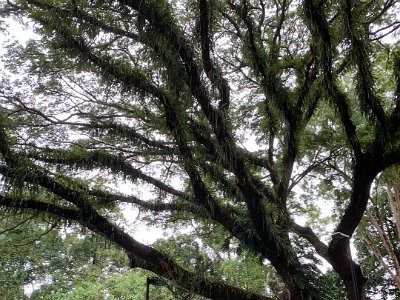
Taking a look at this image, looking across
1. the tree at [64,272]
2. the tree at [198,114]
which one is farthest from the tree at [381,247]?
the tree at [64,272]

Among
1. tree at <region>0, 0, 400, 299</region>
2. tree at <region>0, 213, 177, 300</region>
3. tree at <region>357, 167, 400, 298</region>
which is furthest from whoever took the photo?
tree at <region>357, 167, 400, 298</region>

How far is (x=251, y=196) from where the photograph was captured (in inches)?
132

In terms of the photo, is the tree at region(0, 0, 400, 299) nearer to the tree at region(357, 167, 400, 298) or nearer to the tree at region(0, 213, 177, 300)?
the tree at region(0, 213, 177, 300)

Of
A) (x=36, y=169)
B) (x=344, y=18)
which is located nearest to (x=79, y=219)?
(x=36, y=169)

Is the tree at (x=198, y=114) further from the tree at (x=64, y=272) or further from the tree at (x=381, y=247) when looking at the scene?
the tree at (x=381, y=247)

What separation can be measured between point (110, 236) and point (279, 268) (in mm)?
1805

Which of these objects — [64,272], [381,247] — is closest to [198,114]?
[381,247]

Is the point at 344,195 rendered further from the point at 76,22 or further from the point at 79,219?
the point at 76,22

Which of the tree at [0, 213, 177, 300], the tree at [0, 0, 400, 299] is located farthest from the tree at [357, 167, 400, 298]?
the tree at [0, 213, 177, 300]

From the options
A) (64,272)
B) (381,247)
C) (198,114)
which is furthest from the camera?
(64,272)

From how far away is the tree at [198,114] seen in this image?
107 inches

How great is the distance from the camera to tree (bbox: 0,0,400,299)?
273 centimetres

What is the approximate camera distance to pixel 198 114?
11.1ft

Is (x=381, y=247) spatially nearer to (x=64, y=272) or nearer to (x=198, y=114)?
(x=198, y=114)
